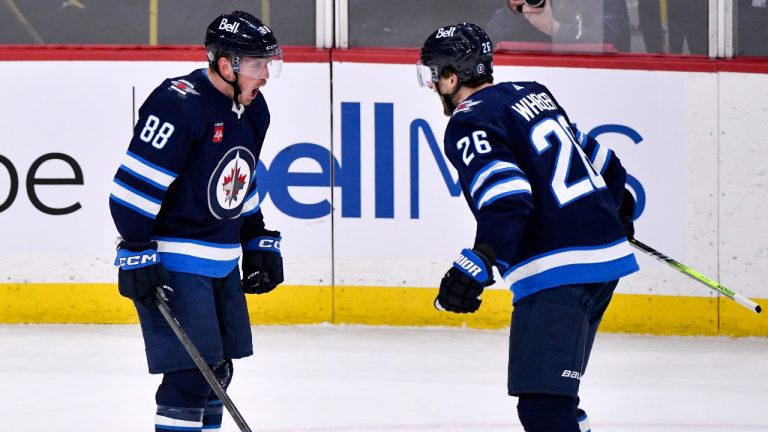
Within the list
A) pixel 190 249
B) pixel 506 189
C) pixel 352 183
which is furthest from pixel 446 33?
pixel 352 183

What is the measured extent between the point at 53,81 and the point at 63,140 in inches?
9.5

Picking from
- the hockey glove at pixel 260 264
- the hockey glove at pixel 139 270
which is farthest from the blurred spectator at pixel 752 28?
the hockey glove at pixel 139 270

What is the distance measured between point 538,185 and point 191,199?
809 mm

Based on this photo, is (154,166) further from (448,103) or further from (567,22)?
(567,22)

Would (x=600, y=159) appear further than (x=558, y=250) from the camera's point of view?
Yes

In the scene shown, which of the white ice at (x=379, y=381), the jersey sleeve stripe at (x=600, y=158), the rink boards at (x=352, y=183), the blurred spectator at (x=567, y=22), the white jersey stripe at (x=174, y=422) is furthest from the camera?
the blurred spectator at (x=567, y=22)

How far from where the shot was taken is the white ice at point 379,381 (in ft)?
13.7

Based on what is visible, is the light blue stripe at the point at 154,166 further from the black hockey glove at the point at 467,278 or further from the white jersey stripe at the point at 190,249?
the black hockey glove at the point at 467,278

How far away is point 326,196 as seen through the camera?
5.57 meters

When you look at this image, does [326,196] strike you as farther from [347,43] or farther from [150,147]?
[150,147]

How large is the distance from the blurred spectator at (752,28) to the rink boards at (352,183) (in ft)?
0.67

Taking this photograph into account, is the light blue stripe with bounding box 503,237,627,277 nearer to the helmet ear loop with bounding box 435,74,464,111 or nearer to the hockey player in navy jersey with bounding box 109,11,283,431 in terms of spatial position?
the helmet ear loop with bounding box 435,74,464,111

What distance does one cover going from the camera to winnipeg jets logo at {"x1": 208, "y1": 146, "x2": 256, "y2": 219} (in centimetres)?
320

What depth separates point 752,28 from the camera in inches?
219
